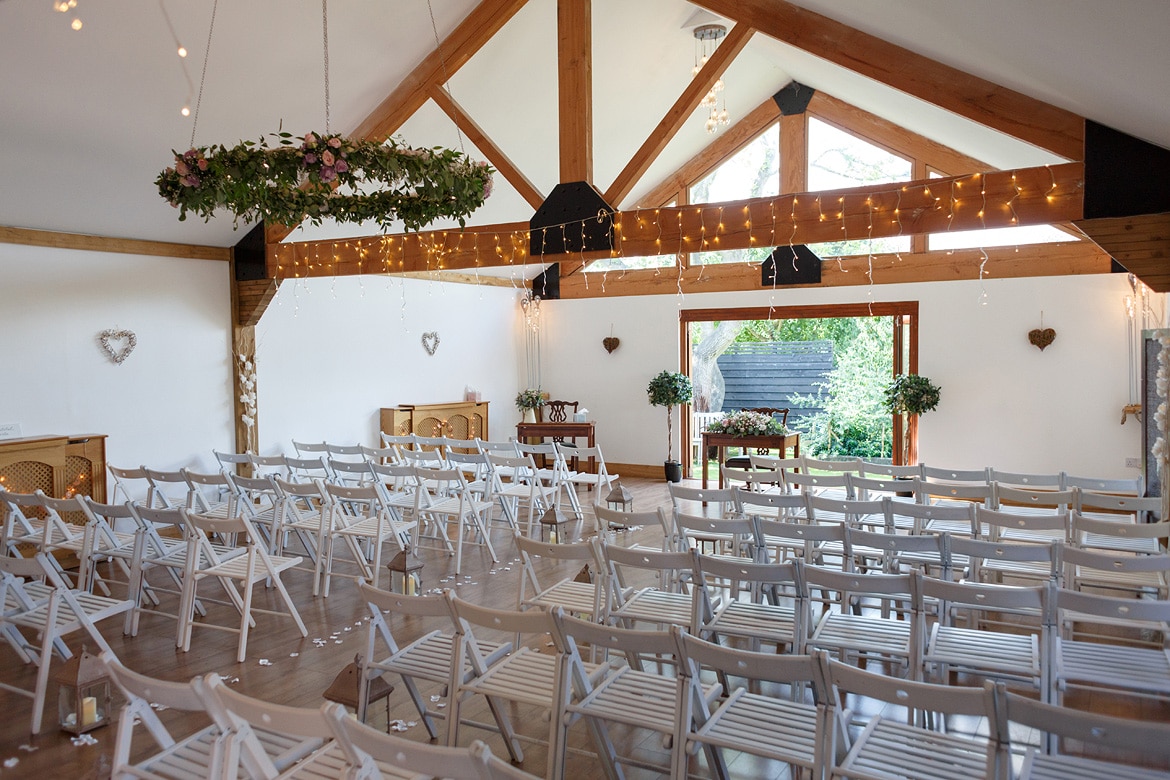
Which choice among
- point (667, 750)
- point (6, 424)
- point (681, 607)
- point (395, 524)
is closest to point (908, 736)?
point (667, 750)

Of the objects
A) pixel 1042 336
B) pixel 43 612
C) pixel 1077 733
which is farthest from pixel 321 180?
pixel 1042 336

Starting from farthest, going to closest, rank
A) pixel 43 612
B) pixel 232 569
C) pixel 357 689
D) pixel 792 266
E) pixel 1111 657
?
pixel 792 266
pixel 232 569
pixel 43 612
pixel 357 689
pixel 1111 657

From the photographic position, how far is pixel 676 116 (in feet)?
22.9

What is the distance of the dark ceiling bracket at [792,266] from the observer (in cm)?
1072

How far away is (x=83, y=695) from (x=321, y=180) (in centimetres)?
272

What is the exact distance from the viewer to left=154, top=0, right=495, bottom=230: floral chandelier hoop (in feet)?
14.3

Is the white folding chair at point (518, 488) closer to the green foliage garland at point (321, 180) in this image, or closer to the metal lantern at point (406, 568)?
the metal lantern at point (406, 568)

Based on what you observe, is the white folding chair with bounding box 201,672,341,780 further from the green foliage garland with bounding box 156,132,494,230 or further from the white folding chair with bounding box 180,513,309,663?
the green foliage garland with bounding box 156,132,494,230

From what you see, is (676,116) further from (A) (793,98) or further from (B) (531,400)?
(B) (531,400)

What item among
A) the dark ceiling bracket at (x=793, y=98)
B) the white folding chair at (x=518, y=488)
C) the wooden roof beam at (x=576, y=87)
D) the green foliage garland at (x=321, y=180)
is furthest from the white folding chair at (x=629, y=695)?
the dark ceiling bracket at (x=793, y=98)

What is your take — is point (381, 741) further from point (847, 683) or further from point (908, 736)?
point (908, 736)

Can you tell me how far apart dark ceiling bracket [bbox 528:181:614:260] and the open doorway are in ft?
16.0

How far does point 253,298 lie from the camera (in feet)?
29.1

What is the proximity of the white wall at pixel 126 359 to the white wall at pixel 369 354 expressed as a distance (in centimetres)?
67
